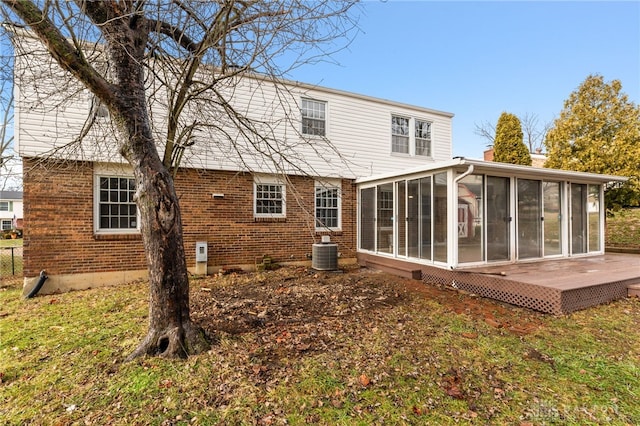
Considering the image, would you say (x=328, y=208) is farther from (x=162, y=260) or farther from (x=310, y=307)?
(x=162, y=260)

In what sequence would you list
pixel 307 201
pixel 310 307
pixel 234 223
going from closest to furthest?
pixel 310 307
pixel 234 223
pixel 307 201

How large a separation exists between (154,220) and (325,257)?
5572 mm

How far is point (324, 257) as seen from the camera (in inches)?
329

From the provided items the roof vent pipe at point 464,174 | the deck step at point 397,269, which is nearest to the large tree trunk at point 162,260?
the deck step at point 397,269

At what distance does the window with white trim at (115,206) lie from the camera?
275 inches

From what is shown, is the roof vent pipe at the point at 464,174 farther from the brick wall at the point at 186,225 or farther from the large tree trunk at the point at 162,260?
the large tree trunk at the point at 162,260

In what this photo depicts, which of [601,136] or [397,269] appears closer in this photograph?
[397,269]

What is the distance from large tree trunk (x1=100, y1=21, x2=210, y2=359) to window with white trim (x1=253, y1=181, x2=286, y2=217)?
4987 mm

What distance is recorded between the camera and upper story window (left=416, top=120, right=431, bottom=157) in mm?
10875

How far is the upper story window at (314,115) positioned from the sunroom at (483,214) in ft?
7.51

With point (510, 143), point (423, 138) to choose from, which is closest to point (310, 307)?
point (423, 138)

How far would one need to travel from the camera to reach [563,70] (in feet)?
41.1

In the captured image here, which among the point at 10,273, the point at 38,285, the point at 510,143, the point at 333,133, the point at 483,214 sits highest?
the point at 510,143

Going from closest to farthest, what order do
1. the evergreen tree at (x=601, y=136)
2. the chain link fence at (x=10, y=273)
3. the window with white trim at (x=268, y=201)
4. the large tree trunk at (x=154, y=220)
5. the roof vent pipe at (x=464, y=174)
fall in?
1. the large tree trunk at (x=154, y=220)
2. the roof vent pipe at (x=464, y=174)
3. the chain link fence at (x=10, y=273)
4. the window with white trim at (x=268, y=201)
5. the evergreen tree at (x=601, y=136)
